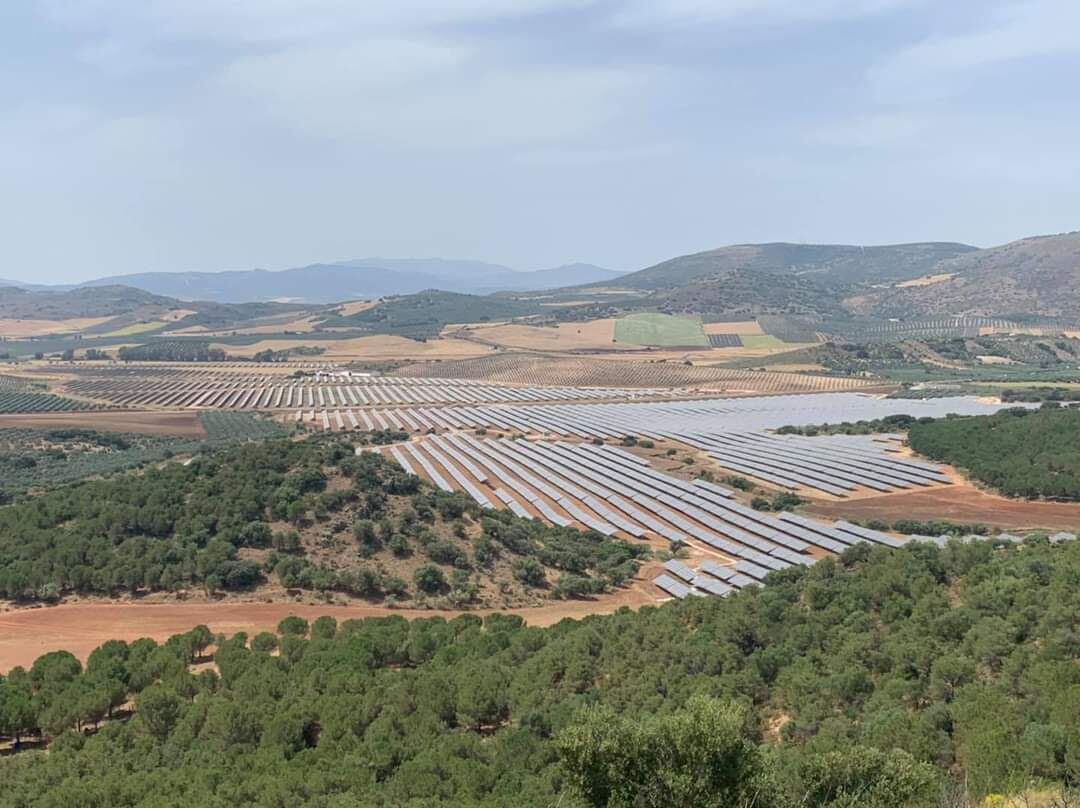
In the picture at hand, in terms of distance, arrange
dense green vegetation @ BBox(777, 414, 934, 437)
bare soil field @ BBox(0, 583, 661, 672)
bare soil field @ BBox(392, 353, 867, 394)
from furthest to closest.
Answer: bare soil field @ BBox(392, 353, 867, 394)
dense green vegetation @ BBox(777, 414, 934, 437)
bare soil field @ BBox(0, 583, 661, 672)

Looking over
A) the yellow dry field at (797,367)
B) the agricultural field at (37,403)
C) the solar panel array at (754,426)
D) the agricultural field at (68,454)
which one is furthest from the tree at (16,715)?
the yellow dry field at (797,367)

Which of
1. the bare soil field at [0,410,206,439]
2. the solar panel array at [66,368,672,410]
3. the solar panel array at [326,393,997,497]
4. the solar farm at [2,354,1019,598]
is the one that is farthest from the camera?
the solar panel array at [66,368,672,410]

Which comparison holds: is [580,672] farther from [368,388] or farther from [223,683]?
[368,388]

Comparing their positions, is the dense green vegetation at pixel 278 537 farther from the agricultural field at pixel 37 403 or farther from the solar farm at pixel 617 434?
the agricultural field at pixel 37 403

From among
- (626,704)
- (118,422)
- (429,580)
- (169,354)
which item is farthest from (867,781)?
(169,354)

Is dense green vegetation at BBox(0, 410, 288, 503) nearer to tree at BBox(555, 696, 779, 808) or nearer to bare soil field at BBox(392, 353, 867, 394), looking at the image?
bare soil field at BBox(392, 353, 867, 394)

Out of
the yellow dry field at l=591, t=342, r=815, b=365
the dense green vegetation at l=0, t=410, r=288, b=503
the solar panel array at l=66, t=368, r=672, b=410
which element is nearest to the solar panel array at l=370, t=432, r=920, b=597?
the dense green vegetation at l=0, t=410, r=288, b=503

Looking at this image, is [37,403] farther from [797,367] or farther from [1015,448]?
[797,367]
